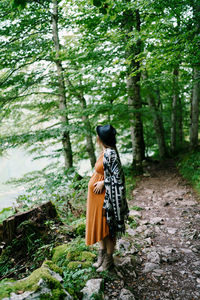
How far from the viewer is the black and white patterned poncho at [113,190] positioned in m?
2.78

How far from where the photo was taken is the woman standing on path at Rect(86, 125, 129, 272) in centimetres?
279

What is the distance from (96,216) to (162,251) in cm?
168

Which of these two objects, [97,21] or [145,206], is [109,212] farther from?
[97,21]

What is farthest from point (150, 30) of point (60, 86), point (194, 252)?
point (194, 252)

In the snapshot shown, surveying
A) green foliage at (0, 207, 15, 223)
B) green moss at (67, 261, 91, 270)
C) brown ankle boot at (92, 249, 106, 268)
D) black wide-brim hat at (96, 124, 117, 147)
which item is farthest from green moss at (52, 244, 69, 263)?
green foliage at (0, 207, 15, 223)

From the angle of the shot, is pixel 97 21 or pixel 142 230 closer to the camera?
pixel 142 230

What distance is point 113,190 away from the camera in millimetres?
2781

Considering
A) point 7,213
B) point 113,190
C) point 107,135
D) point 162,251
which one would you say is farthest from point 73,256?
point 7,213

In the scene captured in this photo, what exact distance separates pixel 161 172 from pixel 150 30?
6.53m

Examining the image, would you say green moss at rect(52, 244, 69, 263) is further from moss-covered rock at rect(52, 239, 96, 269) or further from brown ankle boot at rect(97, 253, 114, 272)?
brown ankle boot at rect(97, 253, 114, 272)

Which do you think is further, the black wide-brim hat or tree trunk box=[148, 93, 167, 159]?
tree trunk box=[148, 93, 167, 159]

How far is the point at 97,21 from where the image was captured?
7.17 metres

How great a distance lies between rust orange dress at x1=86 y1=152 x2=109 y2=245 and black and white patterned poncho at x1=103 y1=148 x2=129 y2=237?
4.0 inches

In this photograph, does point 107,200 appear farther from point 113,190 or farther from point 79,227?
point 79,227
